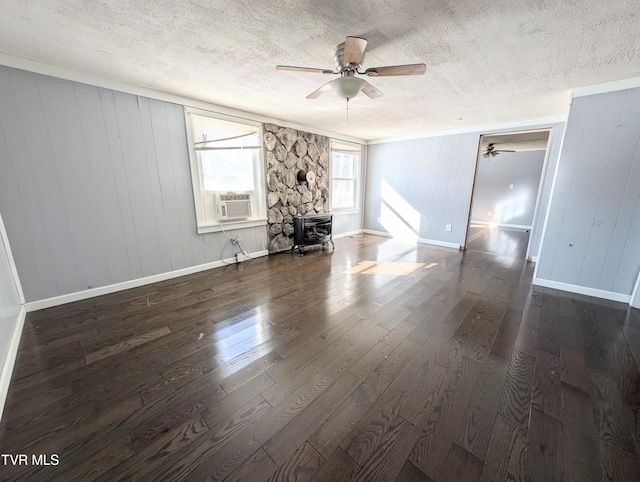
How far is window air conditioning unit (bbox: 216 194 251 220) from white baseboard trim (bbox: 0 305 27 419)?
2.19 m

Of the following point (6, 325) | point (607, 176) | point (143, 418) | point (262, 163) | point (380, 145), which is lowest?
point (143, 418)

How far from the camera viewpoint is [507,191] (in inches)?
289

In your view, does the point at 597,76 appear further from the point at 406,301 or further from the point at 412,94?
the point at 406,301

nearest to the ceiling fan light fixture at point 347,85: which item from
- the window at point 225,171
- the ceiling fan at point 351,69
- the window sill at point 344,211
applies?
the ceiling fan at point 351,69

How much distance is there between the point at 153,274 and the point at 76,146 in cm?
158

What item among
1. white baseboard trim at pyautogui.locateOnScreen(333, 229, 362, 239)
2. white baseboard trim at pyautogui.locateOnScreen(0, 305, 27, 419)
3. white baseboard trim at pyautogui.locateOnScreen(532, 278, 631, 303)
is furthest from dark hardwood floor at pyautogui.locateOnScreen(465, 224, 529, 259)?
white baseboard trim at pyautogui.locateOnScreen(0, 305, 27, 419)

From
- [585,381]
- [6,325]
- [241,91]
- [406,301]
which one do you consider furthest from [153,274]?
[585,381]

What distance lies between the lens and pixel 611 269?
9.05 ft

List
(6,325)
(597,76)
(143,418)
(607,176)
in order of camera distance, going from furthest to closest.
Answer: (607,176) → (597,76) → (6,325) → (143,418)

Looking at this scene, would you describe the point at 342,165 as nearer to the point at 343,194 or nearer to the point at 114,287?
the point at 343,194

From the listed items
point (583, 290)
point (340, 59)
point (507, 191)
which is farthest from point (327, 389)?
point (507, 191)

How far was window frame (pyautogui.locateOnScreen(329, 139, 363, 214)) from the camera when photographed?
17.6 feet

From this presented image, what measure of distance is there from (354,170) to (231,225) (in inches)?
138

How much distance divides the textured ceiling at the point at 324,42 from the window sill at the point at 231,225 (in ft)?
5.59
